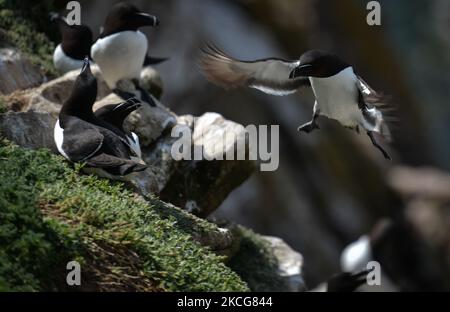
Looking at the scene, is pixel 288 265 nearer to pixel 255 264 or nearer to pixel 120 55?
pixel 255 264

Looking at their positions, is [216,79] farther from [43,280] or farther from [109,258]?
[43,280]

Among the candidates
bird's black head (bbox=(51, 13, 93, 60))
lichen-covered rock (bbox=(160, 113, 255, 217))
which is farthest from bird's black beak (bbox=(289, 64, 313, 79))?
bird's black head (bbox=(51, 13, 93, 60))

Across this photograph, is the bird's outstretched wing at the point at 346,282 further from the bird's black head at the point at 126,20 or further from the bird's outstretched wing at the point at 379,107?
the bird's black head at the point at 126,20

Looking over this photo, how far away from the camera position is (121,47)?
1122cm

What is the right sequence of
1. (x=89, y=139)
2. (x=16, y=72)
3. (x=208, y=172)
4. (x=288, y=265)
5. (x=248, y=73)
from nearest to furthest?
(x=89, y=139) → (x=248, y=73) → (x=208, y=172) → (x=16, y=72) → (x=288, y=265)

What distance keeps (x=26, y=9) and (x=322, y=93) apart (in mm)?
4844

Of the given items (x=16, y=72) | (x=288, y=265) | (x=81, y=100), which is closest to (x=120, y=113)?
(x=81, y=100)

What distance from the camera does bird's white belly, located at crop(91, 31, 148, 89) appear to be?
438 inches

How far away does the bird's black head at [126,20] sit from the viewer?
37.3 ft

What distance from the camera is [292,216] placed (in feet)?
65.7

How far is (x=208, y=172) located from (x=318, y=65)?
6.43ft

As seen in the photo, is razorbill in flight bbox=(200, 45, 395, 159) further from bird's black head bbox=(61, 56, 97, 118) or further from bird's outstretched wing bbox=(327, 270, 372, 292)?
bird's outstretched wing bbox=(327, 270, 372, 292)

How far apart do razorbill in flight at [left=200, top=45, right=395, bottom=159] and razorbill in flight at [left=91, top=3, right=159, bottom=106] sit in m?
1.37

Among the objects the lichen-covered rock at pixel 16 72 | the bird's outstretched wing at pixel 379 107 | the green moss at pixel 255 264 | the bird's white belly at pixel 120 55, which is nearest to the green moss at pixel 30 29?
the lichen-covered rock at pixel 16 72
